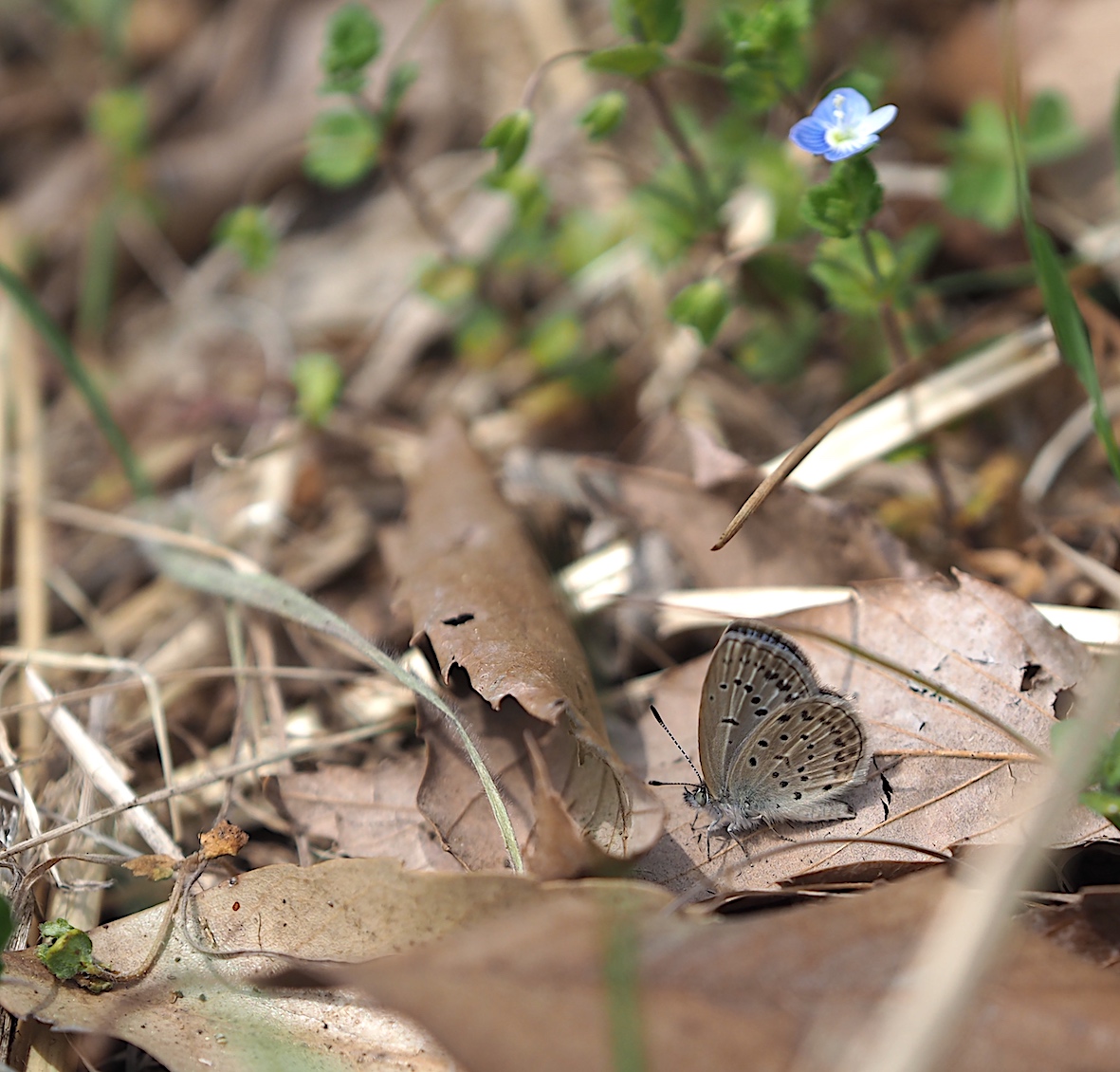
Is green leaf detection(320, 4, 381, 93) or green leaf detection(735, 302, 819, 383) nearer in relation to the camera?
green leaf detection(320, 4, 381, 93)

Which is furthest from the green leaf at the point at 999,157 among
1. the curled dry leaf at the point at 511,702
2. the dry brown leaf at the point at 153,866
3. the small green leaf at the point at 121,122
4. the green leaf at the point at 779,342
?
the small green leaf at the point at 121,122

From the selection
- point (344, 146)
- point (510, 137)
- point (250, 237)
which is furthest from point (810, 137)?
point (250, 237)

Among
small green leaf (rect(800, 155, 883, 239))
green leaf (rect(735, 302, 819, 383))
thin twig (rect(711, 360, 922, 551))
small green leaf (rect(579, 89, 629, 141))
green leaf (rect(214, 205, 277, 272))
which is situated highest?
small green leaf (rect(579, 89, 629, 141))

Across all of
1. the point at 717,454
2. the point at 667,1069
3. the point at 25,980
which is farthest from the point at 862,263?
the point at 25,980

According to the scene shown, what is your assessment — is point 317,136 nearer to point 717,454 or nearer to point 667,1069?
point 717,454

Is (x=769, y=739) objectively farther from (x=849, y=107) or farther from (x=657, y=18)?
(x=657, y=18)

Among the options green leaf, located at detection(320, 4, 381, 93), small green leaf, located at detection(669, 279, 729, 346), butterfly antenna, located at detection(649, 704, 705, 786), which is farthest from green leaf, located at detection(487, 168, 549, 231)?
butterfly antenna, located at detection(649, 704, 705, 786)

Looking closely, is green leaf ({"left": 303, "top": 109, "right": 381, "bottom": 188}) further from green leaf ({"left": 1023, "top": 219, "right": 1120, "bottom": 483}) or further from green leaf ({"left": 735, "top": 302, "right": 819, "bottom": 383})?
green leaf ({"left": 1023, "top": 219, "right": 1120, "bottom": 483})
